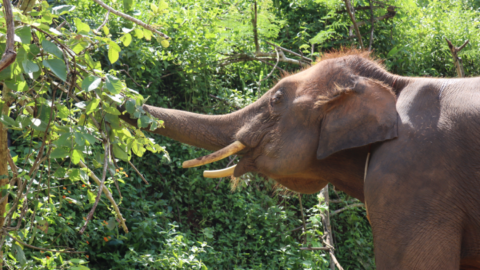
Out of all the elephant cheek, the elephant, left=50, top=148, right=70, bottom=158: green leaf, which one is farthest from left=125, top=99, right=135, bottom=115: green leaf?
the elephant cheek

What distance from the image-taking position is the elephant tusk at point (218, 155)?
272cm

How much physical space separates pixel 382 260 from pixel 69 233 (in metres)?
2.90

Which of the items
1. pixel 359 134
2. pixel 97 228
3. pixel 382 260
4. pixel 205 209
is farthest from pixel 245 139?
pixel 205 209

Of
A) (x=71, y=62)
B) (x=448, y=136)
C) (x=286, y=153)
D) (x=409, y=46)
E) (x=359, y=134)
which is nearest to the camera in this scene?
(x=71, y=62)

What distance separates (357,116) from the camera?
244 centimetres

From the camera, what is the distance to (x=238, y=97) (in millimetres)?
5887

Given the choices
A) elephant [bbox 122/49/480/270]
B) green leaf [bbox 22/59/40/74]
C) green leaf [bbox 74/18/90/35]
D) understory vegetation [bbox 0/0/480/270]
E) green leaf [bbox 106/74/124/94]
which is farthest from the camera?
understory vegetation [bbox 0/0/480/270]

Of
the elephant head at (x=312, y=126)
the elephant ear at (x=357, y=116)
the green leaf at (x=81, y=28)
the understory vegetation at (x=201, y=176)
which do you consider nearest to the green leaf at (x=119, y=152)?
the green leaf at (x=81, y=28)

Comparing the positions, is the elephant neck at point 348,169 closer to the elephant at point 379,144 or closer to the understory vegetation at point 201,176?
the elephant at point 379,144

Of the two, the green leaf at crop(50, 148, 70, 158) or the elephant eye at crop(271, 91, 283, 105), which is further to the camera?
the elephant eye at crop(271, 91, 283, 105)

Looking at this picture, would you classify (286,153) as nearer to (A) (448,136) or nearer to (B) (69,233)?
(A) (448,136)

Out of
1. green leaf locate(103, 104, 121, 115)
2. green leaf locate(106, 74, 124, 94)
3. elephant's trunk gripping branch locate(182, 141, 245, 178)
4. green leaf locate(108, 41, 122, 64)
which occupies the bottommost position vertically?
elephant's trunk gripping branch locate(182, 141, 245, 178)

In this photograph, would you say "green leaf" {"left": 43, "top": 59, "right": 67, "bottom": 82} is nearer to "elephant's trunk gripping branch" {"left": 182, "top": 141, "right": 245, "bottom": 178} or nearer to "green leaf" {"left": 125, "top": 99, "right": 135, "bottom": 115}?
"green leaf" {"left": 125, "top": 99, "right": 135, "bottom": 115}

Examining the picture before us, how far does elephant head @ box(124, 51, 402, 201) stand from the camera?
2447mm
